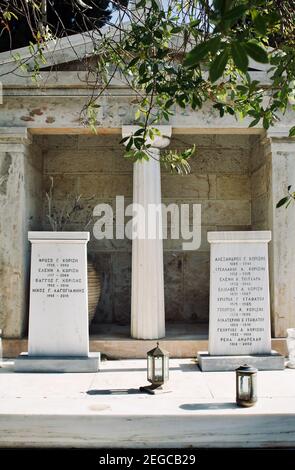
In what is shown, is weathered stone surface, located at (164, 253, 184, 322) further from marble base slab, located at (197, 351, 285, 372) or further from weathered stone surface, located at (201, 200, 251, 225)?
marble base slab, located at (197, 351, 285, 372)

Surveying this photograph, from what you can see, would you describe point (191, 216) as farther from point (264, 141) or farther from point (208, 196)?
point (264, 141)

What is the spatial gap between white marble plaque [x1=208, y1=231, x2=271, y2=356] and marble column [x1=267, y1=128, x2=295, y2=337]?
66cm

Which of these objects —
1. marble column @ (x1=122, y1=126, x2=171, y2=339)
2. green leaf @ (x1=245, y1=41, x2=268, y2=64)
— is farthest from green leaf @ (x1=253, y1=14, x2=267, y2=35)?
marble column @ (x1=122, y1=126, x2=171, y2=339)

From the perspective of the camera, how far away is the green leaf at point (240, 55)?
195 cm

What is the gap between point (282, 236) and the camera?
7.27 m

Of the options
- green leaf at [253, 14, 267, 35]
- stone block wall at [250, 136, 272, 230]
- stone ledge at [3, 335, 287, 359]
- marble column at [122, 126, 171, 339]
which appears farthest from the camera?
stone block wall at [250, 136, 272, 230]

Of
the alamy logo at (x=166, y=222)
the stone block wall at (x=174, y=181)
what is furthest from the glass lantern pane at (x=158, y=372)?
the alamy logo at (x=166, y=222)

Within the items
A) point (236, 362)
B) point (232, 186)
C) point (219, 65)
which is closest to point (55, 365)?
point (236, 362)

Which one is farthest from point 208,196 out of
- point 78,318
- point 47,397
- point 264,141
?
point 47,397

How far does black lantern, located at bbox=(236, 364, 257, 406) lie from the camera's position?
15.1ft

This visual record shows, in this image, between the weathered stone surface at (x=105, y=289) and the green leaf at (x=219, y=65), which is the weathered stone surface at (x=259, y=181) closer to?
the weathered stone surface at (x=105, y=289)

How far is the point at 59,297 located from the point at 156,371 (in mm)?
1833

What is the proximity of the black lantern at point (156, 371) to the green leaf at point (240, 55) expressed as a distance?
3.74m

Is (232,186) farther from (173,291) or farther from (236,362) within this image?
(236,362)
